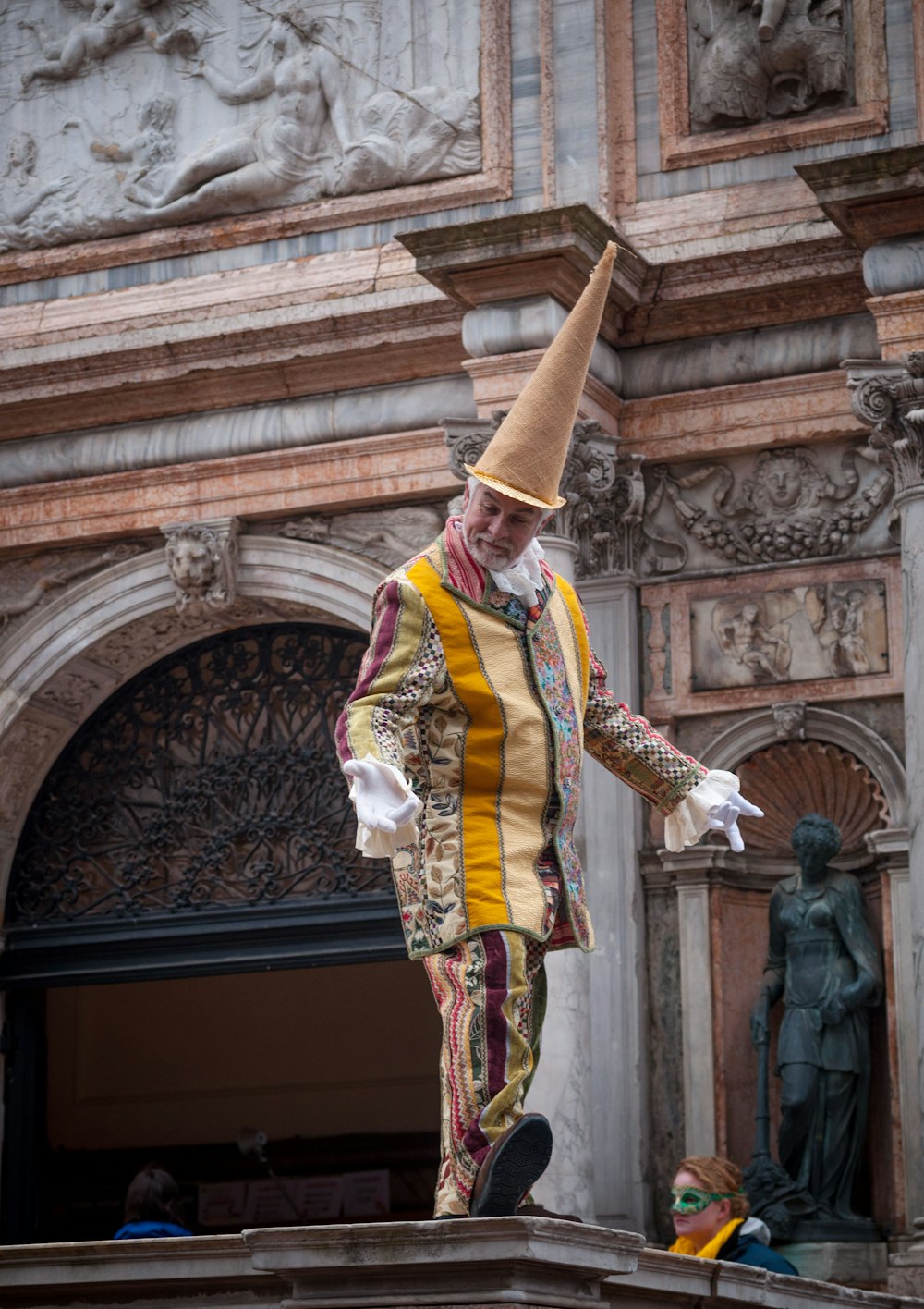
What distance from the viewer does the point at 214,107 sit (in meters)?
11.1

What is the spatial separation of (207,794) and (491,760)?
586 centimetres

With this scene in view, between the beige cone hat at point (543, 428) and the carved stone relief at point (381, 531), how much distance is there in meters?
4.87

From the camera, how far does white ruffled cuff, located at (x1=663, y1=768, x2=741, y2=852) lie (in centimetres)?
553

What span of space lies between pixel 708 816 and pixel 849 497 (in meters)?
4.36

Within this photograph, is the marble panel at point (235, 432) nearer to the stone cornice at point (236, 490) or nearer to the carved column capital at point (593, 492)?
the stone cornice at point (236, 490)

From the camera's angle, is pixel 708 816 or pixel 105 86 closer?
pixel 708 816

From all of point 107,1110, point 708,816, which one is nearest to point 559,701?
point 708,816

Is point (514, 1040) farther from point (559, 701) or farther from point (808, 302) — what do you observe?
point (808, 302)

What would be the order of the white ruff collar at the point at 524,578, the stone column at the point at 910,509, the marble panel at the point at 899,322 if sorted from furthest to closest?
the marble panel at the point at 899,322, the stone column at the point at 910,509, the white ruff collar at the point at 524,578

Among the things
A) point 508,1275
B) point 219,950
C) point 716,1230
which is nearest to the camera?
point 508,1275

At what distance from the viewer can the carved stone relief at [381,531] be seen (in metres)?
10.3

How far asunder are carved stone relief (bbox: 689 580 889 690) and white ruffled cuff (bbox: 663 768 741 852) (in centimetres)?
404

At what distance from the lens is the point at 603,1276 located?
15.9 feet

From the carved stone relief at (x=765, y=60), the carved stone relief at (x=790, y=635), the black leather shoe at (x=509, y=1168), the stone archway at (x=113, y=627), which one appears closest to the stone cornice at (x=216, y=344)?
the stone archway at (x=113, y=627)
